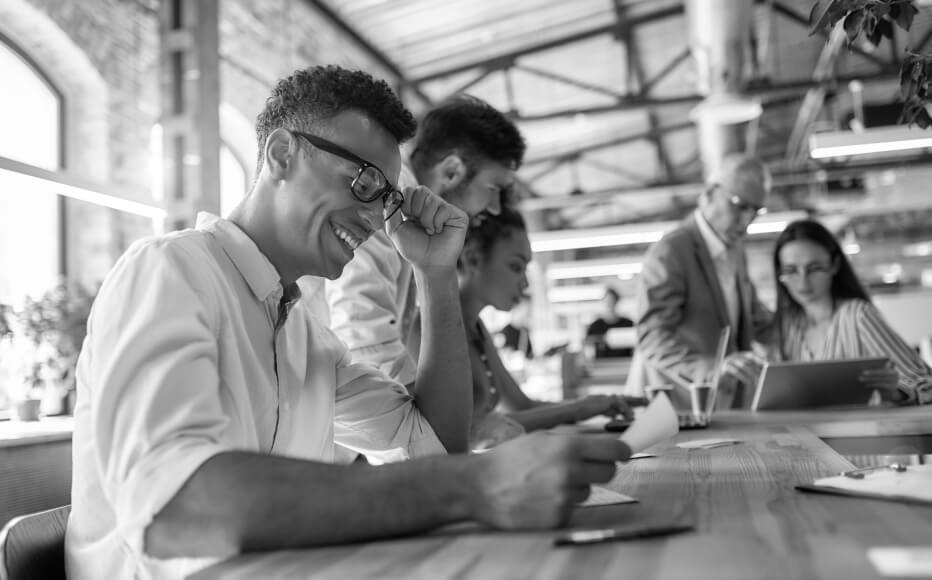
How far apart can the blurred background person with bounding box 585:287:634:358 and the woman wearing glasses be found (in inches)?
201

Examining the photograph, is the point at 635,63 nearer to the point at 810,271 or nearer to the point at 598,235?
the point at 598,235

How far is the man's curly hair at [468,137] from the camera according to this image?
2.17 meters

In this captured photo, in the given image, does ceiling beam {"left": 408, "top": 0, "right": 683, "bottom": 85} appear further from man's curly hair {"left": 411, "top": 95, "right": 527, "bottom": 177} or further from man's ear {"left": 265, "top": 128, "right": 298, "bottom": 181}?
man's ear {"left": 265, "top": 128, "right": 298, "bottom": 181}

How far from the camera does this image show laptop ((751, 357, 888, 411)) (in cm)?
257

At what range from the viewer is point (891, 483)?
1.06m

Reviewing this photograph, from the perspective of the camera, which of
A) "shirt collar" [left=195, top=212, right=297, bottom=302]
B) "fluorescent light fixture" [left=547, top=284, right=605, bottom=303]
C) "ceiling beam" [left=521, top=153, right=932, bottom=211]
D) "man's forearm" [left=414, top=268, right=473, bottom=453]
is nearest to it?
"shirt collar" [left=195, top=212, right=297, bottom=302]

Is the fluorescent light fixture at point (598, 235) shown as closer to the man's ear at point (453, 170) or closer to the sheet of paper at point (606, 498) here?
the man's ear at point (453, 170)

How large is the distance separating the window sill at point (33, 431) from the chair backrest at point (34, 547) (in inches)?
67.7

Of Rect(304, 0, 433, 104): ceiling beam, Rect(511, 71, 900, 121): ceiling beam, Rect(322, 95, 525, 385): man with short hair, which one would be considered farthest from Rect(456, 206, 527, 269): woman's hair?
Rect(511, 71, 900, 121): ceiling beam

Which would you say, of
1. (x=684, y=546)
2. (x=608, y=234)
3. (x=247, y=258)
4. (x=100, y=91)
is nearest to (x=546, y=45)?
(x=608, y=234)

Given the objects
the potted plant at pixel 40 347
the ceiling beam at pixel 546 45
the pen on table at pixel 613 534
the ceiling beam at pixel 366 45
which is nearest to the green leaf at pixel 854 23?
the pen on table at pixel 613 534

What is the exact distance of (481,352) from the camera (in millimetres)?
2477

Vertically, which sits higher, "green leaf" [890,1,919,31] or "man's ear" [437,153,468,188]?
"green leaf" [890,1,919,31]

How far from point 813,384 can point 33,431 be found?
2748mm
